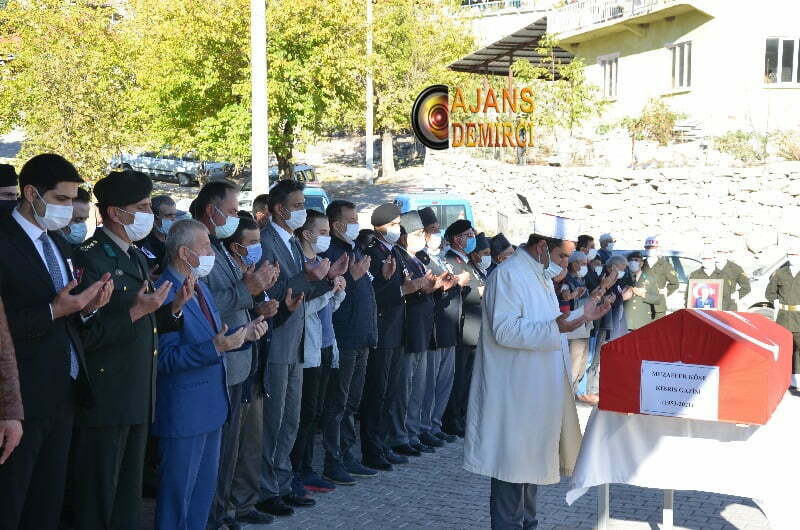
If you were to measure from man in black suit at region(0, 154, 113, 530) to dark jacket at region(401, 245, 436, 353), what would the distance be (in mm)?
4613

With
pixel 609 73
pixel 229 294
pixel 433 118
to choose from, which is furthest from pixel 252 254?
pixel 609 73

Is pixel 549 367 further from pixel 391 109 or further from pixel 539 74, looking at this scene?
pixel 391 109

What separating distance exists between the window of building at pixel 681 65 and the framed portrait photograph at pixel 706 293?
690 inches

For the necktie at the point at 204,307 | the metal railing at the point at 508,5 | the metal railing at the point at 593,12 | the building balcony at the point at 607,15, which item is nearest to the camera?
the necktie at the point at 204,307

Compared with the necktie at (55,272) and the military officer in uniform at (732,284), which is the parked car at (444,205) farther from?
the necktie at (55,272)

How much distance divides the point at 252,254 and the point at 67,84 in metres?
18.5

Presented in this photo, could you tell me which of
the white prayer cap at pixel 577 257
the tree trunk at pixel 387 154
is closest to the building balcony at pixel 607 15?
the tree trunk at pixel 387 154

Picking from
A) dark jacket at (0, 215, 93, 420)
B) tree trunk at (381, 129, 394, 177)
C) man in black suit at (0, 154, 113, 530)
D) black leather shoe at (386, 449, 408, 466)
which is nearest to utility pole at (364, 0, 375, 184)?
tree trunk at (381, 129, 394, 177)

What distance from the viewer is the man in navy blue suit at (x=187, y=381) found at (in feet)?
19.0

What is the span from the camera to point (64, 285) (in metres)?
5.01

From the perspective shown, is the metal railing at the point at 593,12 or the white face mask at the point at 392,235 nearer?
the white face mask at the point at 392,235

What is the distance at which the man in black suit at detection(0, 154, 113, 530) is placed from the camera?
474cm

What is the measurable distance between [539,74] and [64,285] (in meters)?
30.6

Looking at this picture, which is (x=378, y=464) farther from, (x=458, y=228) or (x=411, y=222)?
(x=458, y=228)
